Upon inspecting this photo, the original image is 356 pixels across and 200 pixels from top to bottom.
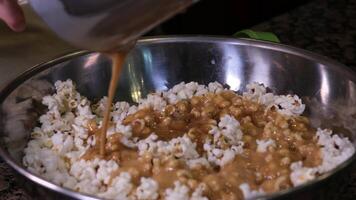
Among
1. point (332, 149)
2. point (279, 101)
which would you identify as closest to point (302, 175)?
point (332, 149)

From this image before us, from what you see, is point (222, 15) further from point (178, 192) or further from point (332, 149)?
point (178, 192)

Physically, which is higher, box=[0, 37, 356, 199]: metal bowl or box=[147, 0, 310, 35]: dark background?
box=[0, 37, 356, 199]: metal bowl

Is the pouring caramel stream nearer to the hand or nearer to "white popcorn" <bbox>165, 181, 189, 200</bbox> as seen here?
"white popcorn" <bbox>165, 181, 189, 200</bbox>

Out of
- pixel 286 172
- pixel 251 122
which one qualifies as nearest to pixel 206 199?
pixel 286 172

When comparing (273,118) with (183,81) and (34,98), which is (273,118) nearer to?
(183,81)

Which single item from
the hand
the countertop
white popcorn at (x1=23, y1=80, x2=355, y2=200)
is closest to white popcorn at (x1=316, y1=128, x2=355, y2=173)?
white popcorn at (x1=23, y1=80, x2=355, y2=200)

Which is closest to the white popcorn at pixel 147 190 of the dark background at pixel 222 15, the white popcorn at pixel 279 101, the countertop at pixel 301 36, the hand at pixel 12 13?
the white popcorn at pixel 279 101

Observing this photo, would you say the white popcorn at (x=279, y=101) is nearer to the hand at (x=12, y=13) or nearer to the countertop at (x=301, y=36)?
the countertop at (x=301, y=36)
